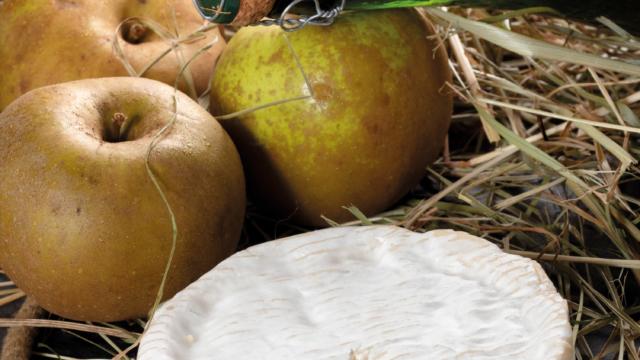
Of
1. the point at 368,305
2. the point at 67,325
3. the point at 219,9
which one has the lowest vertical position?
the point at 67,325

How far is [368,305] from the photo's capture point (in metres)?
0.68

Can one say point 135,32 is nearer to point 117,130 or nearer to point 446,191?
point 117,130

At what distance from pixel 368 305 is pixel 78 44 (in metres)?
0.62

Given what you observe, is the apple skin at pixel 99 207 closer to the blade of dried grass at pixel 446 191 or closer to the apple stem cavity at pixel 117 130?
the apple stem cavity at pixel 117 130

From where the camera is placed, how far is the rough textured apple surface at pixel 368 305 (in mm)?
623

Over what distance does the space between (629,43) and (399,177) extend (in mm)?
293

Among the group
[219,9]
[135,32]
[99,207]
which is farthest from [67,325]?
[135,32]

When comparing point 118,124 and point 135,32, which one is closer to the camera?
point 118,124

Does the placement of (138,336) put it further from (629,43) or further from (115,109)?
(629,43)

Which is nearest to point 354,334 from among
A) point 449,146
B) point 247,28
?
point 247,28

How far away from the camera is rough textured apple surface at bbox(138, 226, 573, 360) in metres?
0.62

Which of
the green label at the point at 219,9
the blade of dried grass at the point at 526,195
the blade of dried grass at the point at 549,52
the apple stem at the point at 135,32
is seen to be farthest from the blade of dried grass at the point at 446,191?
the apple stem at the point at 135,32

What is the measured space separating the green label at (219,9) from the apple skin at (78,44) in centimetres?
24

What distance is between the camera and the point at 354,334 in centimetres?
65
